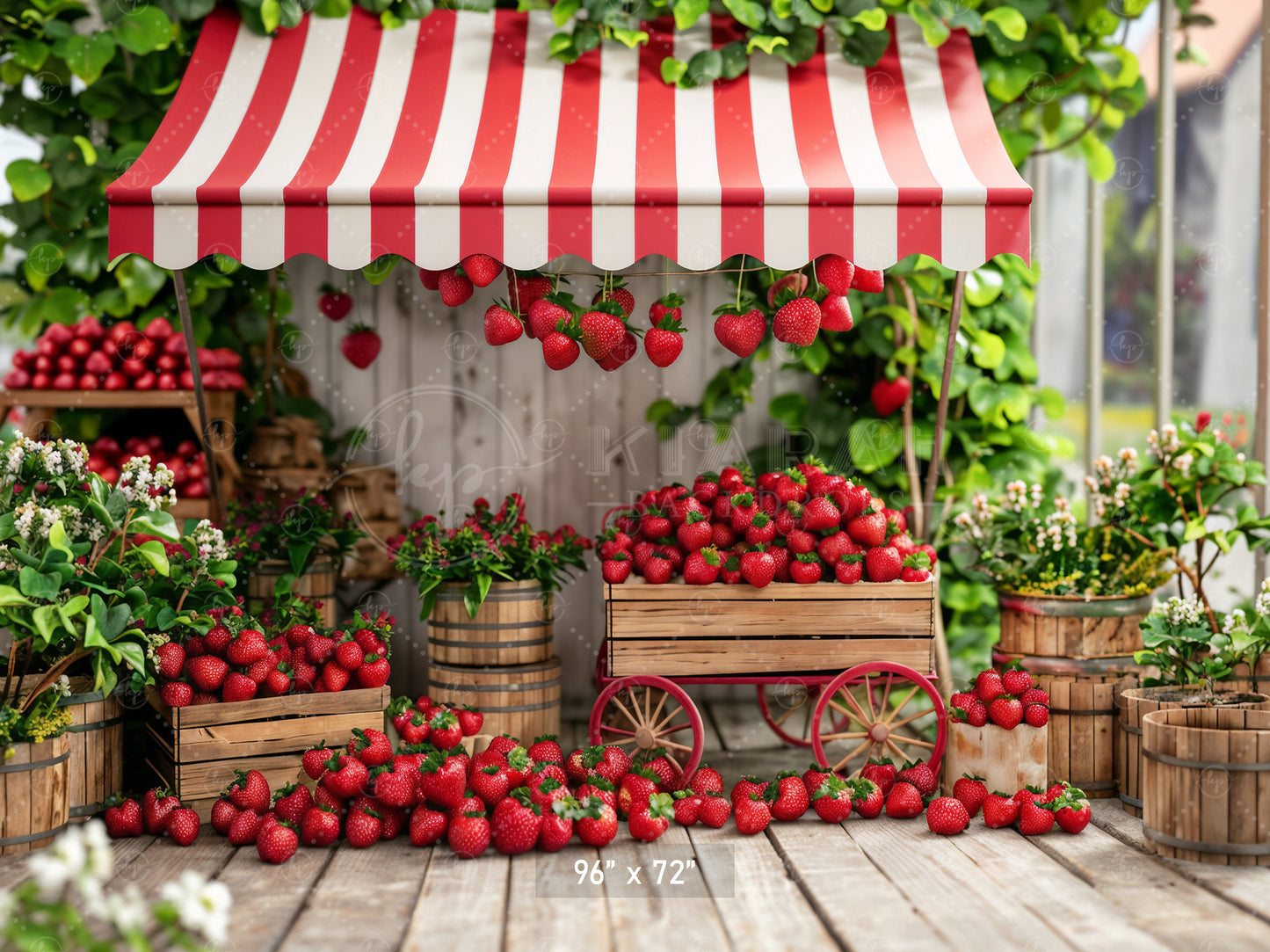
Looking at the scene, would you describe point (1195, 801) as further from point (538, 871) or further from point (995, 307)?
point (995, 307)

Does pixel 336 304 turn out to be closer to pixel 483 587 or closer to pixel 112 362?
pixel 112 362

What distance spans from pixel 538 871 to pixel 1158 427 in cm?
290

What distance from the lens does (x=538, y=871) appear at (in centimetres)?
260

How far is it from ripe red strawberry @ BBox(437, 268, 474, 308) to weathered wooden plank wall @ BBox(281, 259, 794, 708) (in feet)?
4.14

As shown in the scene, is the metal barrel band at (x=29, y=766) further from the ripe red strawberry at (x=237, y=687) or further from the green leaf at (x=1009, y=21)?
the green leaf at (x=1009, y=21)

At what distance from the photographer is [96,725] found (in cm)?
289

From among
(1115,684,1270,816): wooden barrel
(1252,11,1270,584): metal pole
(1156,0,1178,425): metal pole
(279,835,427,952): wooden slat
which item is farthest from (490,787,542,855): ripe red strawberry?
(1156,0,1178,425): metal pole

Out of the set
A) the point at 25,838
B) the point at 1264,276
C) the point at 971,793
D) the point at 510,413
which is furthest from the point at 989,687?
the point at 25,838

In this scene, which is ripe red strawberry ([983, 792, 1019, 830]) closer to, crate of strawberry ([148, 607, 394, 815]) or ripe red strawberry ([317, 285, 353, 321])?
crate of strawberry ([148, 607, 394, 815])

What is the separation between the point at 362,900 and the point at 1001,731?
187 cm

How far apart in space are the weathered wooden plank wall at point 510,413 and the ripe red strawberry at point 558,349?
132 centimetres

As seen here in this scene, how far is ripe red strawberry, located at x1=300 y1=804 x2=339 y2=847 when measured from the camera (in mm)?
2701

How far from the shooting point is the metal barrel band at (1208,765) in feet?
8.34

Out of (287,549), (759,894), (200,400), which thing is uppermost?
(200,400)
